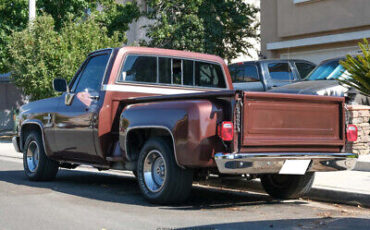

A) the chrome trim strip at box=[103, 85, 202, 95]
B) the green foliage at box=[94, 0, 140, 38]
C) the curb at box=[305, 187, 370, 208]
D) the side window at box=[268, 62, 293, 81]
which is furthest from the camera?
the green foliage at box=[94, 0, 140, 38]

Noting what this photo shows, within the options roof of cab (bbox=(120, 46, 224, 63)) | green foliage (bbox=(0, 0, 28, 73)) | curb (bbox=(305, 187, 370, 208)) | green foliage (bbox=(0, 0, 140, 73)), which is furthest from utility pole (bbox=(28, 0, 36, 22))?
curb (bbox=(305, 187, 370, 208))

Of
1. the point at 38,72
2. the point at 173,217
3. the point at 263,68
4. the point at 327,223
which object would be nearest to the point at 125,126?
the point at 173,217

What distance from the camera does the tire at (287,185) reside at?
25.8ft

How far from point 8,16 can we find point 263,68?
42.3ft

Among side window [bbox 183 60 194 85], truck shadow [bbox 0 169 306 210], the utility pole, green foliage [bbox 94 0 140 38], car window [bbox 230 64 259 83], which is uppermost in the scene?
green foliage [bbox 94 0 140 38]

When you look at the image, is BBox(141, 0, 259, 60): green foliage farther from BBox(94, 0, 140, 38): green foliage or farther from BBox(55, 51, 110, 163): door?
BBox(55, 51, 110, 163): door

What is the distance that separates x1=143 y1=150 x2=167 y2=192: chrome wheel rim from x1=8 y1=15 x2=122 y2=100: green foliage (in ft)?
39.9

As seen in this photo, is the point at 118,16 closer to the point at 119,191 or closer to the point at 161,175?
the point at 119,191

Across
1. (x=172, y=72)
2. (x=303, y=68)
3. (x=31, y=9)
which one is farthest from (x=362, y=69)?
(x=31, y=9)

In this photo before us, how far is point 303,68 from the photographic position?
15242 millimetres

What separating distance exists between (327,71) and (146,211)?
25.3ft

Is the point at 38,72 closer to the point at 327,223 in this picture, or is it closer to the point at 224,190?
the point at 224,190

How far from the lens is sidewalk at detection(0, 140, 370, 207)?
764cm

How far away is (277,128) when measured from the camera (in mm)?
6883
